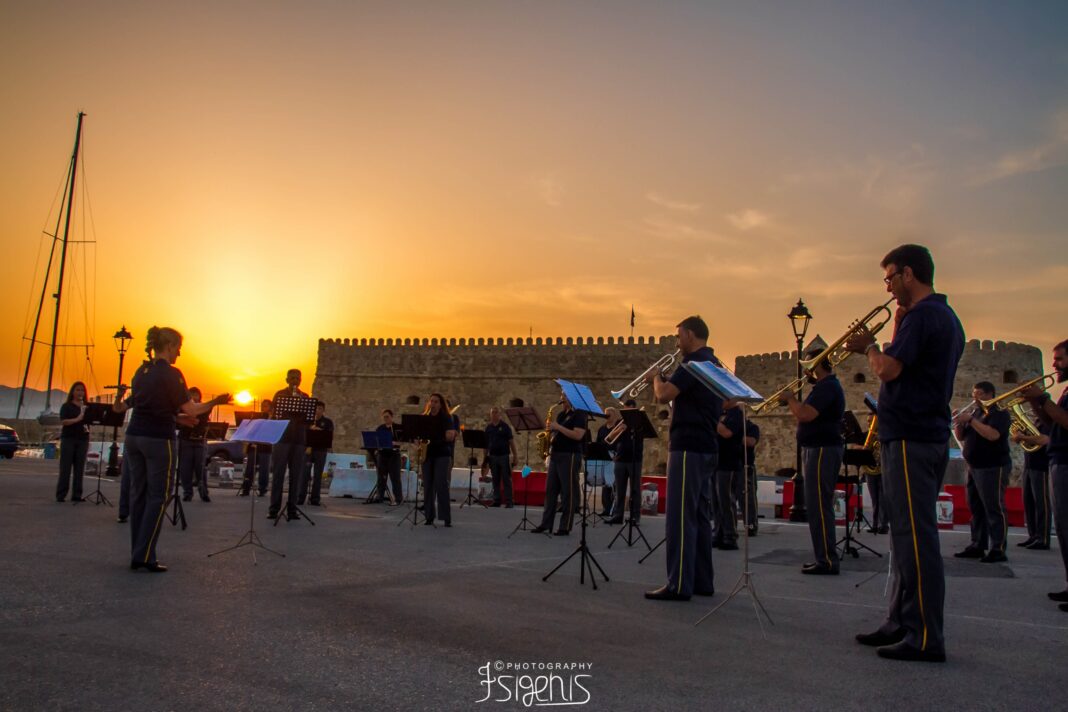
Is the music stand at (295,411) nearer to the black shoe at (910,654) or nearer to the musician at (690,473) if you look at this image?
the musician at (690,473)

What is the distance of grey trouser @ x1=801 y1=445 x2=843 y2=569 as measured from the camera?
679cm

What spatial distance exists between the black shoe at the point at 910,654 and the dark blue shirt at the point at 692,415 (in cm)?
194

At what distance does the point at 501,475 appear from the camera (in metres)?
15.3

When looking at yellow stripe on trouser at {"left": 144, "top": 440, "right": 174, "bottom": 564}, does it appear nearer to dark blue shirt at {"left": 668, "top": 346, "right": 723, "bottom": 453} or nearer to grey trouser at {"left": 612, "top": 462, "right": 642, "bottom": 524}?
dark blue shirt at {"left": 668, "top": 346, "right": 723, "bottom": 453}

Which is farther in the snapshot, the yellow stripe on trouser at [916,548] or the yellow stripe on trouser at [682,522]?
the yellow stripe on trouser at [682,522]

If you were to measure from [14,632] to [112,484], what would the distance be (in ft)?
45.6

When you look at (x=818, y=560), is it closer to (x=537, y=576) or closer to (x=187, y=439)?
(x=537, y=576)

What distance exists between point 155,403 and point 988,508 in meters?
8.33

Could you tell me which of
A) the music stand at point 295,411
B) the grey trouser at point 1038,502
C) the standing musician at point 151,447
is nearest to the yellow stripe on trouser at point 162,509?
the standing musician at point 151,447

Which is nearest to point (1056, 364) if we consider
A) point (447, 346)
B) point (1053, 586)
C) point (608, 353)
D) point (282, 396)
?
point (1053, 586)

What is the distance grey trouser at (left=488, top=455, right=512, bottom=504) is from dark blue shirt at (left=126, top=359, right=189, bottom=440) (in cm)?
933

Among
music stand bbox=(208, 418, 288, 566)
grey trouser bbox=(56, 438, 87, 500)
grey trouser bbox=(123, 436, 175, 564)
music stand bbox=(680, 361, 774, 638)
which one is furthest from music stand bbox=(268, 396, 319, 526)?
music stand bbox=(680, 361, 774, 638)

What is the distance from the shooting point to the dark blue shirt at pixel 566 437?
9587 millimetres

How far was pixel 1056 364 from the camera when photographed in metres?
5.98
